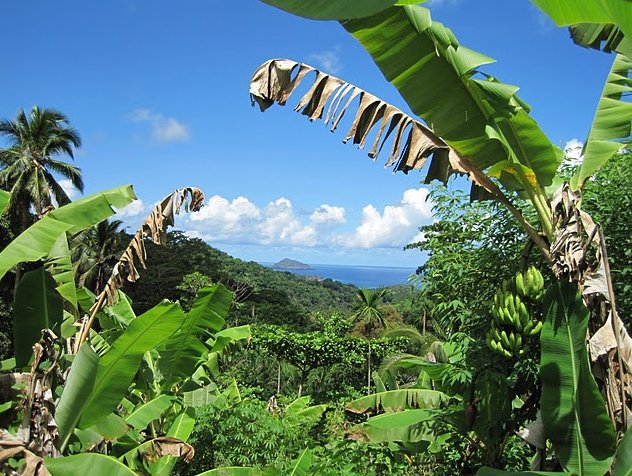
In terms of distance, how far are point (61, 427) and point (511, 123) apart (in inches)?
130

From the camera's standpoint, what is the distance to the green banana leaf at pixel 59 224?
12.7ft

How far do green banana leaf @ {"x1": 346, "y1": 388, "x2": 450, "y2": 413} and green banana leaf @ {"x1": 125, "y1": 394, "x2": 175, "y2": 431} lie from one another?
2.08 metres

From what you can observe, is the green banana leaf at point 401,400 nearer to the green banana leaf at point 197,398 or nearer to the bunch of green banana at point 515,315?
the green banana leaf at point 197,398

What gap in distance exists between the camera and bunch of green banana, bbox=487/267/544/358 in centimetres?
330

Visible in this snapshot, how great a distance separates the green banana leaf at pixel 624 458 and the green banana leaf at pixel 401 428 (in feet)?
5.71

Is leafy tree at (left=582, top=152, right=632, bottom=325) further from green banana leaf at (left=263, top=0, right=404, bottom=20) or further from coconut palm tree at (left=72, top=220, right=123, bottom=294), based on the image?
coconut palm tree at (left=72, top=220, right=123, bottom=294)

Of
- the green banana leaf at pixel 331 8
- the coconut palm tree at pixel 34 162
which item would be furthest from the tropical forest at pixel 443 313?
the coconut palm tree at pixel 34 162

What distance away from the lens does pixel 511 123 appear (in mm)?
3271

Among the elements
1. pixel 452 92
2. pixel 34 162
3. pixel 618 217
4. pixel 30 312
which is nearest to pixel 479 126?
pixel 452 92

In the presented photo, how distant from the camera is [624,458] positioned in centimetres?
273

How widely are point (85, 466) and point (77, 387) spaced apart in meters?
0.53

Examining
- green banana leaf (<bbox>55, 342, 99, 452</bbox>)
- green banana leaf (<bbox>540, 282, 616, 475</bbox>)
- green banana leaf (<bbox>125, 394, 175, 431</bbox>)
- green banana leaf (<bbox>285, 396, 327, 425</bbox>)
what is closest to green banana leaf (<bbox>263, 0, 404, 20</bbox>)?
green banana leaf (<bbox>540, 282, 616, 475</bbox>)

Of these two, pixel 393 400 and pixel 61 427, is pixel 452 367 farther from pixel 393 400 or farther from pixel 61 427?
pixel 61 427

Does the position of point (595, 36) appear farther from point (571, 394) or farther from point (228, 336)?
point (228, 336)
